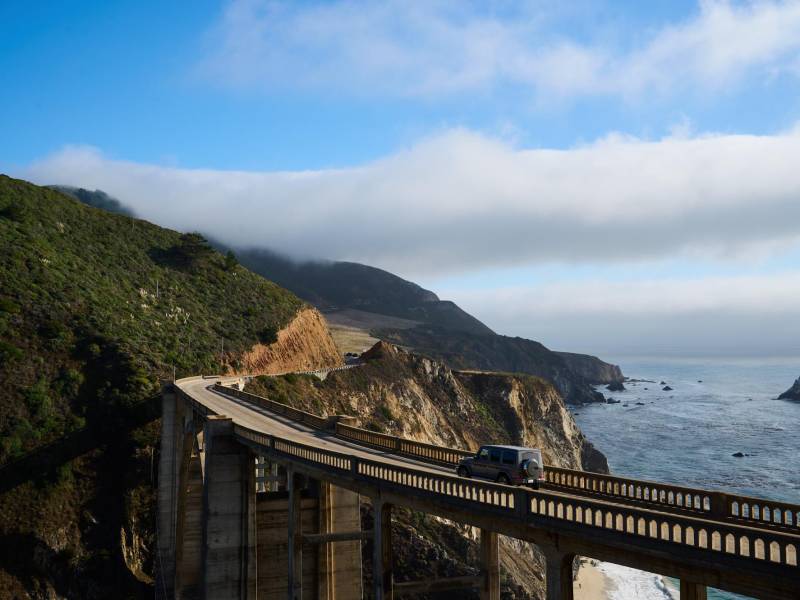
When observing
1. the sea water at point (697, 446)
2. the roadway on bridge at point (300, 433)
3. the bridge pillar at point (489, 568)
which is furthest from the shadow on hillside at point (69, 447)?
the sea water at point (697, 446)

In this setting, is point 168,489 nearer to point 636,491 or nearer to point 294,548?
point 294,548

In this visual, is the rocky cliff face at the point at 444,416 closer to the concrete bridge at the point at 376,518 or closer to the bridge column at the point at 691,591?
the concrete bridge at the point at 376,518

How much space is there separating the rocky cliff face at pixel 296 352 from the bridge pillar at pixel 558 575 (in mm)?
66173

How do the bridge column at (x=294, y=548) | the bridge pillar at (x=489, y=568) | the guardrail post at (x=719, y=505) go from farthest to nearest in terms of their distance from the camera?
1. the bridge column at (x=294, y=548)
2. the bridge pillar at (x=489, y=568)
3. the guardrail post at (x=719, y=505)

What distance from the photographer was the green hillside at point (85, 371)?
150 feet

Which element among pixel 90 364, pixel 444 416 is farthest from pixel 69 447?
pixel 444 416

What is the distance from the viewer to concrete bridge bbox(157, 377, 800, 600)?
1209cm

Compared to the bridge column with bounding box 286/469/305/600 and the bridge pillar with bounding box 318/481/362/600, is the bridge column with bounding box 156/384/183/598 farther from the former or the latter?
the bridge column with bounding box 286/469/305/600

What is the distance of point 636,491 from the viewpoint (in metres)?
18.3

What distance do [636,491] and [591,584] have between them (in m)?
52.5

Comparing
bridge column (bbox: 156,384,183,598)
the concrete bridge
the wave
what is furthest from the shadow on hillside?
the wave

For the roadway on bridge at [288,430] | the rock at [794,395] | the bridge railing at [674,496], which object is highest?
the bridge railing at [674,496]

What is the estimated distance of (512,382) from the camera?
103 meters

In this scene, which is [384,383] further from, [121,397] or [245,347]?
[121,397]
